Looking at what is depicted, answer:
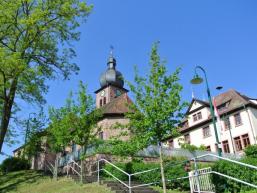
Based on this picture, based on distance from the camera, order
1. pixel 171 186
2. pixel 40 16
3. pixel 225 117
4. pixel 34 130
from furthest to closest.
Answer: pixel 225 117
pixel 34 130
pixel 40 16
pixel 171 186

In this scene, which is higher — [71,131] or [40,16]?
[40,16]

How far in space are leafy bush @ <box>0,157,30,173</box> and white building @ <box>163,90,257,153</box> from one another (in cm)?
1705

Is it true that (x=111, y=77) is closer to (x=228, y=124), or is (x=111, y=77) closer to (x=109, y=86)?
(x=109, y=86)

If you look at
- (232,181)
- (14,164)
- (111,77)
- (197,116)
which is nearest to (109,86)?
(111,77)

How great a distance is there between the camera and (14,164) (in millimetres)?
32250

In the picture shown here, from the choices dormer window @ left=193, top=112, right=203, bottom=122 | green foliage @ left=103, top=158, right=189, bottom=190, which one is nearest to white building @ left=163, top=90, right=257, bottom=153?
dormer window @ left=193, top=112, right=203, bottom=122

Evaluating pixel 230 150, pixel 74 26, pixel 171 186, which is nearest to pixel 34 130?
pixel 74 26

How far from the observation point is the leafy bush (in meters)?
31.9

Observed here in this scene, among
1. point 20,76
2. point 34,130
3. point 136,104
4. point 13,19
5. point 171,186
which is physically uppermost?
point 13,19

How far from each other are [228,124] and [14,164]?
28.4m

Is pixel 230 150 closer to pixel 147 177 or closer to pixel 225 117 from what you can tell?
pixel 225 117

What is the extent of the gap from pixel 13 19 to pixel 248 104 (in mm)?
30899

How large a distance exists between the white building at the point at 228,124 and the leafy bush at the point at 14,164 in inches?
671

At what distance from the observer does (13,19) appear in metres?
20.4
